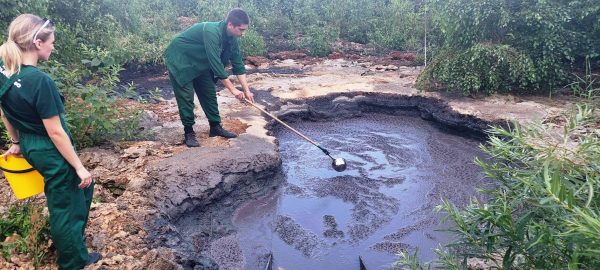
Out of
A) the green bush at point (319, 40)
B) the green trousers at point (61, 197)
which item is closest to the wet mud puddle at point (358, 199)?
the green trousers at point (61, 197)

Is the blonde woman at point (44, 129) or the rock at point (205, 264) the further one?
the rock at point (205, 264)

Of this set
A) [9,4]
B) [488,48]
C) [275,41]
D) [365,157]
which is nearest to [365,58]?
[275,41]

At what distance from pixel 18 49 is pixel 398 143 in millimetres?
5296

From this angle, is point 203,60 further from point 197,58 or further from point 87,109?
point 87,109

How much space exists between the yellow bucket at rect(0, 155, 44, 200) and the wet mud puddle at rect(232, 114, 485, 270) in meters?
1.86

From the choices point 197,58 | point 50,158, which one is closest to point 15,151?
point 50,158

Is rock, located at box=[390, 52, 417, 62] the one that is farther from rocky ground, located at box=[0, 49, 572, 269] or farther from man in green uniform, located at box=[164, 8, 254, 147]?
man in green uniform, located at box=[164, 8, 254, 147]

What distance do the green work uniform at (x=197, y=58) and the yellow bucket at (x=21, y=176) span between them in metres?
2.45

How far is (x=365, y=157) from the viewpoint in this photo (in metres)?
6.18

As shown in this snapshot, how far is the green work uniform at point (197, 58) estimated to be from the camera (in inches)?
192

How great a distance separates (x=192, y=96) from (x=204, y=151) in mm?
677

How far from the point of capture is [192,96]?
207 inches

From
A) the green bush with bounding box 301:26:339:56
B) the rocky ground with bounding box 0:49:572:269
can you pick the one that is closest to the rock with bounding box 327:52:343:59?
the green bush with bounding box 301:26:339:56

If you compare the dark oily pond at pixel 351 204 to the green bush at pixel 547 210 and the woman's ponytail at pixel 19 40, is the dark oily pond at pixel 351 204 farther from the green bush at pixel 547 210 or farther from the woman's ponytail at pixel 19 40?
the woman's ponytail at pixel 19 40
